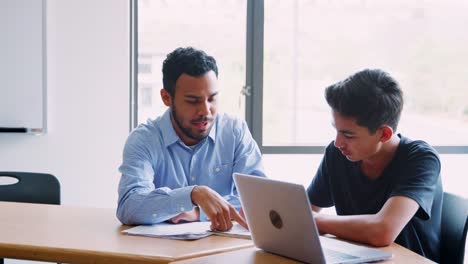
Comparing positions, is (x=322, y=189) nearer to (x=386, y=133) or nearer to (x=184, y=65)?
(x=386, y=133)

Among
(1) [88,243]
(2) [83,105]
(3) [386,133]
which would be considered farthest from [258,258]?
(2) [83,105]

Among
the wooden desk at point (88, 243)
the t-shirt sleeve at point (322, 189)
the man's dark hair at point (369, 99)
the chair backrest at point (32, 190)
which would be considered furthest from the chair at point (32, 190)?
the man's dark hair at point (369, 99)

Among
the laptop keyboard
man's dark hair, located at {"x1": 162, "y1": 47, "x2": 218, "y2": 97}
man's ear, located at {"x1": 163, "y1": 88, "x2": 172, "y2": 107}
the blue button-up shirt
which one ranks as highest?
man's dark hair, located at {"x1": 162, "y1": 47, "x2": 218, "y2": 97}

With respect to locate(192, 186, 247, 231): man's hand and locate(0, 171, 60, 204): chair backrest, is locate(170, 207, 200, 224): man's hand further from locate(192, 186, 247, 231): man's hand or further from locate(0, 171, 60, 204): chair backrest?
locate(0, 171, 60, 204): chair backrest

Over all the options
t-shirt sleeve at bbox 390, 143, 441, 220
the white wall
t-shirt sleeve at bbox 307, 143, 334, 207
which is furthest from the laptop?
the white wall

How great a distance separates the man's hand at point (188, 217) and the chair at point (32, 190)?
79 cm

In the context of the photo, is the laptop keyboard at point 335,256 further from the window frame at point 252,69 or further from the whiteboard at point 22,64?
the whiteboard at point 22,64

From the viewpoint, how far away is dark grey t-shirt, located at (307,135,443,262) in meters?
1.89

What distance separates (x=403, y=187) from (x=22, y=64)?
242 centimetres

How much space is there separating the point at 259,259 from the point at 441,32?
278cm

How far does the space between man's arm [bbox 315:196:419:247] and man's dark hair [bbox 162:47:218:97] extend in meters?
0.72

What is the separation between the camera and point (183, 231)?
1.95 metres

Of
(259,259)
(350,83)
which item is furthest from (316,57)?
(259,259)

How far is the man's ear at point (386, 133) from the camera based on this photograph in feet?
6.53
